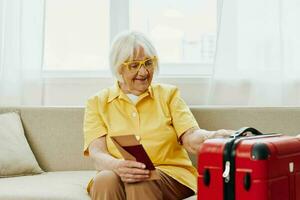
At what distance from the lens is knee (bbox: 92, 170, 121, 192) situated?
8.57 feet

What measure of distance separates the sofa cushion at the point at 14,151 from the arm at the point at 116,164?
509 millimetres

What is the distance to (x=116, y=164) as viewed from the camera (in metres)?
2.71

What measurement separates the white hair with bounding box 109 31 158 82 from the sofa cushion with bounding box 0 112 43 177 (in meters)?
0.68

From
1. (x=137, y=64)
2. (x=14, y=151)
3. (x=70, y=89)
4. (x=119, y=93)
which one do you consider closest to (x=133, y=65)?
(x=137, y=64)

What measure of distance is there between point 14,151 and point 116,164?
2.72 ft

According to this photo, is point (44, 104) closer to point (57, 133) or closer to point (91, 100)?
point (57, 133)

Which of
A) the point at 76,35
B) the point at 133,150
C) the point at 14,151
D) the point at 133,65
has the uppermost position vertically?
the point at 76,35

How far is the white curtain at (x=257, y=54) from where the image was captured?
11.6 ft

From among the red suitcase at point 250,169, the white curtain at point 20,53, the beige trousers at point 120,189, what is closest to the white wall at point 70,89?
the white curtain at point 20,53

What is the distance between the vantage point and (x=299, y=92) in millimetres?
3541

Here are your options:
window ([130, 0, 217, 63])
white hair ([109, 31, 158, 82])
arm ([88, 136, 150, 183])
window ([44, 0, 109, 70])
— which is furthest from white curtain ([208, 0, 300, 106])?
arm ([88, 136, 150, 183])

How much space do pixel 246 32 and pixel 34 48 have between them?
1.27m

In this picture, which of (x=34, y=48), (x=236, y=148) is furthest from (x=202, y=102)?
(x=236, y=148)

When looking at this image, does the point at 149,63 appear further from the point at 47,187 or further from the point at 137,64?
the point at 47,187
